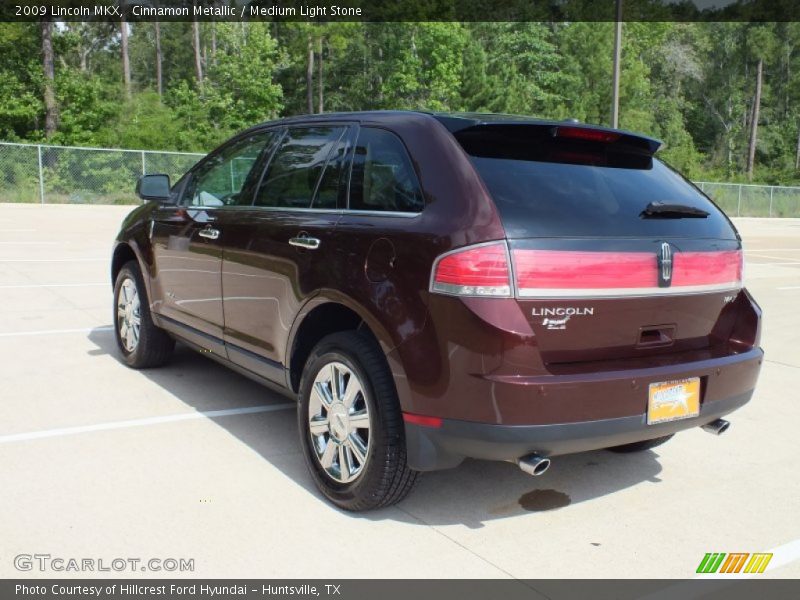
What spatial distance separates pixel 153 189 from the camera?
18.3ft

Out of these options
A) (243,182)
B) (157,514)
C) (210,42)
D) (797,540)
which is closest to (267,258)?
(243,182)

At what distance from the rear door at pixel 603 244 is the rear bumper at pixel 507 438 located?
275 mm

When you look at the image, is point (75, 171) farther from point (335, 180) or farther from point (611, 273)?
point (611, 273)

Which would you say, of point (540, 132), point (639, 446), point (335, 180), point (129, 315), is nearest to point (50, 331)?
point (129, 315)

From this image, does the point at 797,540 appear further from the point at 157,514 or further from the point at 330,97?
the point at 330,97

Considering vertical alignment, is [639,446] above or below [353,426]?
below

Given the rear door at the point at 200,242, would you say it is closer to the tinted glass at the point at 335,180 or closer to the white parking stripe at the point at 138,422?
the white parking stripe at the point at 138,422

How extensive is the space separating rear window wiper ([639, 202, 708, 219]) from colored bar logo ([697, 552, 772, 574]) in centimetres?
146

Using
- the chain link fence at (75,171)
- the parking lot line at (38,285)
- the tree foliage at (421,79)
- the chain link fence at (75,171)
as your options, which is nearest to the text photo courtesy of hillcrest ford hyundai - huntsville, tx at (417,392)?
the parking lot line at (38,285)

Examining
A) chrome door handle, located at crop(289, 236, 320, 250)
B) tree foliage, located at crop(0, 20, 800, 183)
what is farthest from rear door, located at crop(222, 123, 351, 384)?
tree foliage, located at crop(0, 20, 800, 183)

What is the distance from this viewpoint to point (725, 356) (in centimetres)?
375

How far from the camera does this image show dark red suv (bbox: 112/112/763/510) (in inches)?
125

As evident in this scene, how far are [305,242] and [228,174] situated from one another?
149 cm

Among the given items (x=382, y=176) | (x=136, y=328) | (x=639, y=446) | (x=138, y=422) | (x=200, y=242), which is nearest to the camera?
(x=382, y=176)
